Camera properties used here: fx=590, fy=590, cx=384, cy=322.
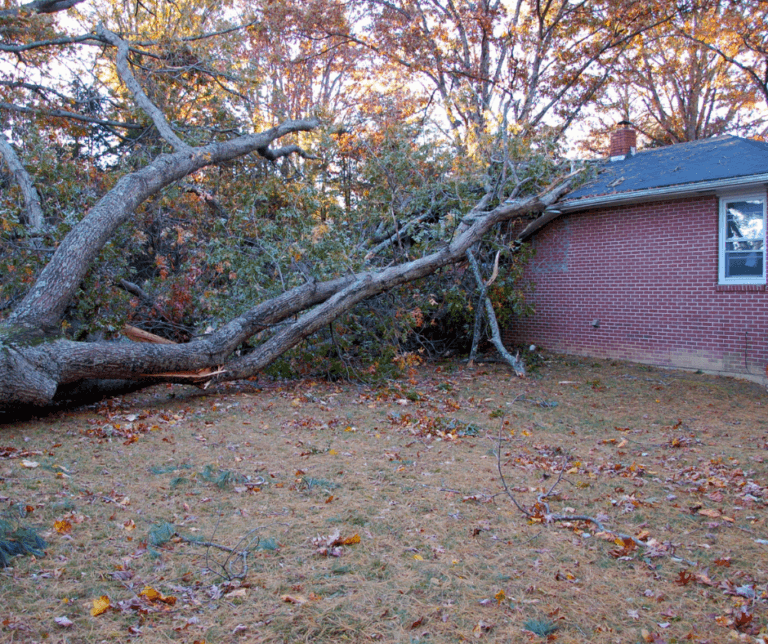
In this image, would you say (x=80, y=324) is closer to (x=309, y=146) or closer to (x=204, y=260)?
(x=204, y=260)

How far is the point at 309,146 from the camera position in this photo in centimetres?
1231

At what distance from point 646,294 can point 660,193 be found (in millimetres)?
1975

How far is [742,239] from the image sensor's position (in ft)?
33.9

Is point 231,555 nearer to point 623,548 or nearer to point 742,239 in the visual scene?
point 623,548

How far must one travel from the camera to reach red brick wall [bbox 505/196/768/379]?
34.0 feet

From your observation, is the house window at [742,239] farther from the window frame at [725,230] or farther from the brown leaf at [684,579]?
the brown leaf at [684,579]

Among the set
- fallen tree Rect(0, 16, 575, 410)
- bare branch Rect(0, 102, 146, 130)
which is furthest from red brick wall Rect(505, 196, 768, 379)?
bare branch Rect(0, 102, 146, 130)

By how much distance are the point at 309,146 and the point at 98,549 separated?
1016 cm

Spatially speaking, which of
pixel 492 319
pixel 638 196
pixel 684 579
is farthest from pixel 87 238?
pixel 638 196

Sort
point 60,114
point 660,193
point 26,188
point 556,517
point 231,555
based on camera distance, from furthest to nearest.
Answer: point 660,193 → point 60,114 → point 26,188 → point 556,517 → point 231,555

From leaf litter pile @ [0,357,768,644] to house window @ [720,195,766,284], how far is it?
3.72m

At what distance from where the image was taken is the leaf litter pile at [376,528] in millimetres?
2875

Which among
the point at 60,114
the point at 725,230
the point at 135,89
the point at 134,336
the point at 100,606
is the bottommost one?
the point at 100,606

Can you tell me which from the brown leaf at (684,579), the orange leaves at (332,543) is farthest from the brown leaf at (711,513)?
the orange leaves at (332,543)
